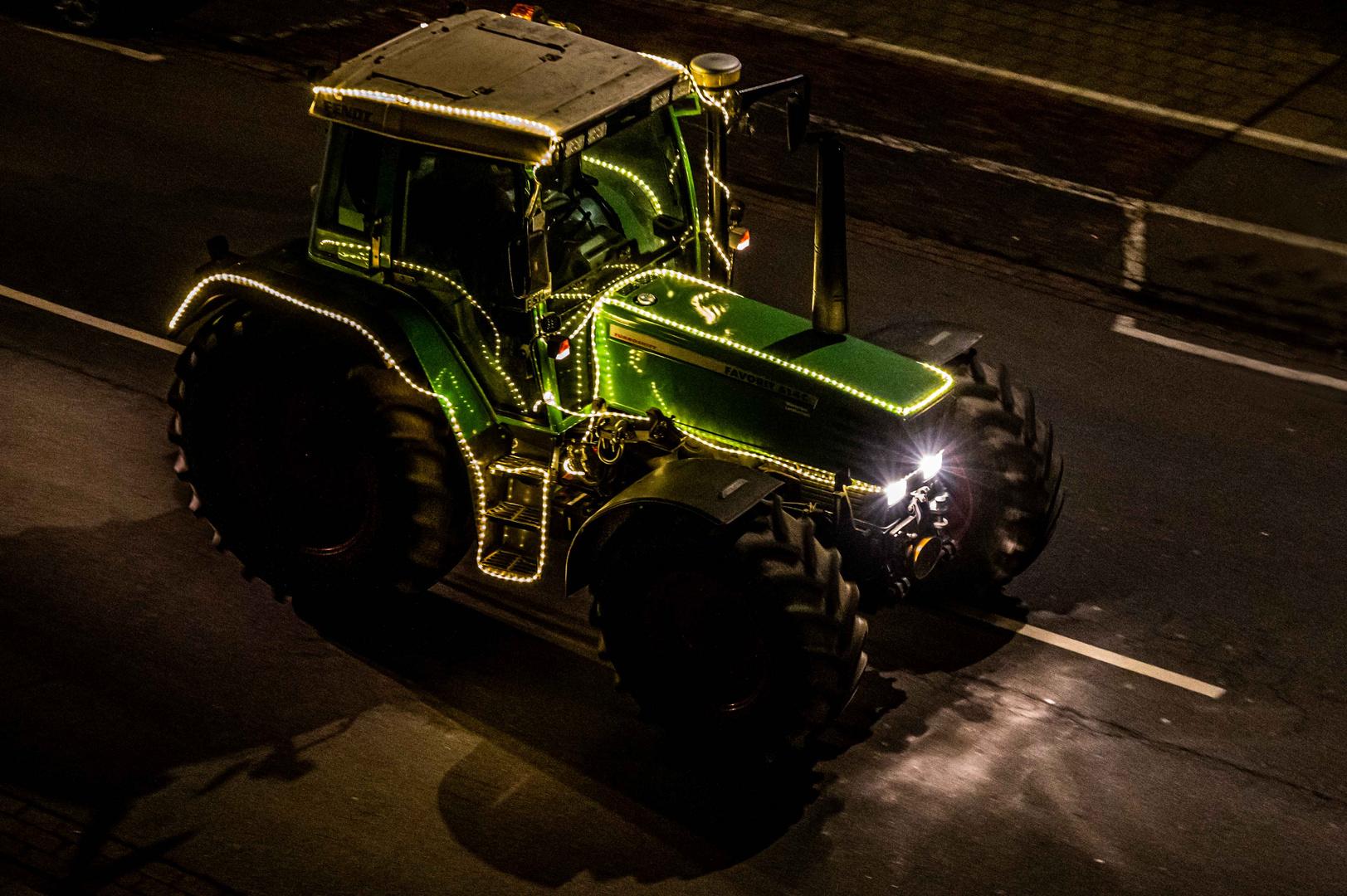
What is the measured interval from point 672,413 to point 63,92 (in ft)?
31.5

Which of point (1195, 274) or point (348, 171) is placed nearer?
point (348, 171)

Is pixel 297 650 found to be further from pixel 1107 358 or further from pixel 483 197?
pixel 1107 358

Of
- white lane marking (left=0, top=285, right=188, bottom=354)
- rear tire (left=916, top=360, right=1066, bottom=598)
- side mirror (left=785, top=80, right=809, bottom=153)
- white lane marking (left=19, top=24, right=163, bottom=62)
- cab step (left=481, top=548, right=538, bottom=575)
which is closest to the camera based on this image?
side mirror (left=785, top=80, right=809, bottom=153)

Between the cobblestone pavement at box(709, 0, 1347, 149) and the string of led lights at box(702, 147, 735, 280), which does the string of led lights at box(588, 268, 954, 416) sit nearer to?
the string of led lights at box(702, 147, 735, 280)

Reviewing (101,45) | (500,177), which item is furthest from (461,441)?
(101,45)

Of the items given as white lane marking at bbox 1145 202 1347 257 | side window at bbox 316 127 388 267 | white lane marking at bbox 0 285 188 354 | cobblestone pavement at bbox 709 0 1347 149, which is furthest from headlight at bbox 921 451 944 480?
cobblestone pavement at bbox 709 0 1347 149

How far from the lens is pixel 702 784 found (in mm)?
7707

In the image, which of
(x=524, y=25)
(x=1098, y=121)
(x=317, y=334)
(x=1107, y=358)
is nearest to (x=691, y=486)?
(x=317, y=334)

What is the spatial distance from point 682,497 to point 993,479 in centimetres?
214

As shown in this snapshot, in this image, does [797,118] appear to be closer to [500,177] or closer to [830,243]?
[830,243]

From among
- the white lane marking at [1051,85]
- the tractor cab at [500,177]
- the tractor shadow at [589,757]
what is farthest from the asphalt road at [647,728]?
the white lane marking at [1051,85]

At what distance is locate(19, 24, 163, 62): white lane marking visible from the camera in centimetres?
1588

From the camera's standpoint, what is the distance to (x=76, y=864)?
7.16 metres

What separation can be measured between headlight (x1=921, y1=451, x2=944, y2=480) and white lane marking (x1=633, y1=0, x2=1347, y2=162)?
911 centimetres
